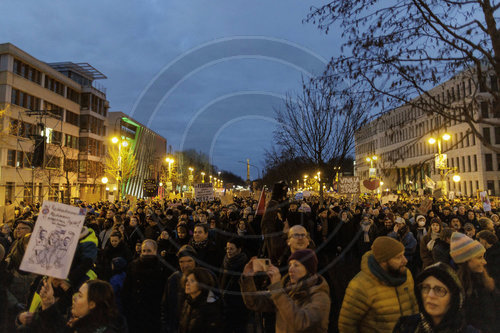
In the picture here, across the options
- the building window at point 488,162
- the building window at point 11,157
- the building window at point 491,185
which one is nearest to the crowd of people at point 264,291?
the building window at point 11,157

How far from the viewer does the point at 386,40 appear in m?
5.11

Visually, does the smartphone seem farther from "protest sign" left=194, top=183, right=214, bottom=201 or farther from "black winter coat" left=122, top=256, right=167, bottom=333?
"protest sign" left=194, top=183, right=214, bottom=201

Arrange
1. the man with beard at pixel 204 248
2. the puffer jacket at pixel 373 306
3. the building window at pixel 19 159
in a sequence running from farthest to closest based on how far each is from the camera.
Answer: the building window at pixel 19 159
the man with beard at pixel 204 248
the puffer jacket at pixel 373 306

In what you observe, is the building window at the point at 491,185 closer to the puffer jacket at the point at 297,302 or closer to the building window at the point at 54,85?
the puffer jacket at the point at 297,302

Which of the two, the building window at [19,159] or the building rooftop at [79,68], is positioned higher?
the building rooftop at [79,68]

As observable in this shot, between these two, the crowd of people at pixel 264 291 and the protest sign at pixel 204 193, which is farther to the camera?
the protest sign at pixel 204 193

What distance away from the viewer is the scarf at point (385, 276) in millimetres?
2852

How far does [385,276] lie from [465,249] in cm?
124

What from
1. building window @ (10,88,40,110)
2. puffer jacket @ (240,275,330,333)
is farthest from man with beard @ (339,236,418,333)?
building window @ (10,88,40,110)

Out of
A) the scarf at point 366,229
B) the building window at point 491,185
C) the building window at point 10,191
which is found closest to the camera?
the scarf at point 366,229

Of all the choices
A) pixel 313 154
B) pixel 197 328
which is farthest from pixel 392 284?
pixel 313 154

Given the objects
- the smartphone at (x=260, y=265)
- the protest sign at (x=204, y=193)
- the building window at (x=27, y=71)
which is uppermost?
the building window at (x=27, y=71)

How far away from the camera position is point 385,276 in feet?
9.39

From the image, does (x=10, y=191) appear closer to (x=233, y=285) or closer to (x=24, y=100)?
(x=24, y=100)
